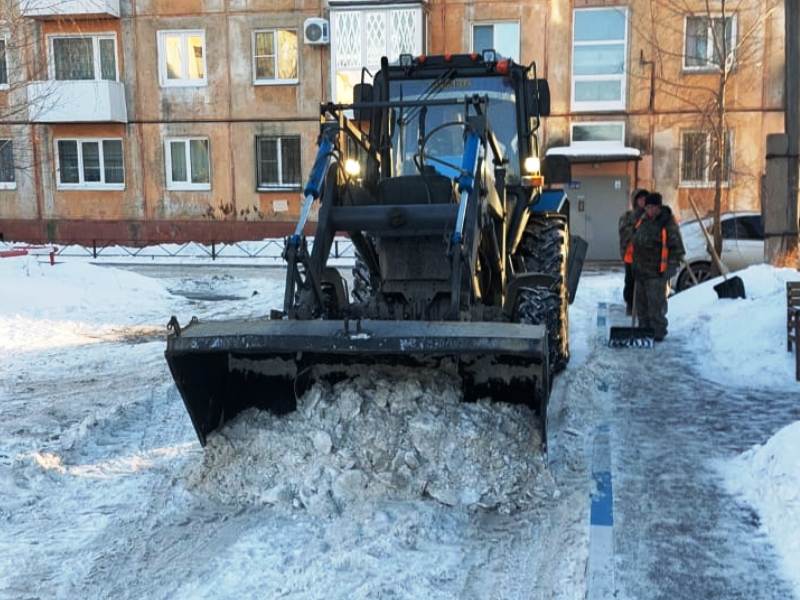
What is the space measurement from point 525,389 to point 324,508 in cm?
150

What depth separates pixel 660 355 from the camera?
916 centimetres

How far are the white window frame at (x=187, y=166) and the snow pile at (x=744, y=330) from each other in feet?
56.8

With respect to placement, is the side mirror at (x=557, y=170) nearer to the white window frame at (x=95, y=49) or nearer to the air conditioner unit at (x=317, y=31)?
the air conditioner unit at (x=317, y=31)

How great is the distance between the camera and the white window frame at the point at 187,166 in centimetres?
2559

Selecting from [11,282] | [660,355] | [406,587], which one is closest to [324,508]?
[406,587]

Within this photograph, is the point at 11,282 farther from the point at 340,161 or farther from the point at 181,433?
the point at 340,161

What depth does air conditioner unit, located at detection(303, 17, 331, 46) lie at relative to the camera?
23922mm

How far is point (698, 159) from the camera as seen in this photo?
22.8 meters

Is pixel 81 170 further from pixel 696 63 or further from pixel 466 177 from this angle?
pixel 466 177

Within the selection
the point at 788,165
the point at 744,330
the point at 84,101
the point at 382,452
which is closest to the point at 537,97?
the point at 744,330

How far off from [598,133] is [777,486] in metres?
19.6

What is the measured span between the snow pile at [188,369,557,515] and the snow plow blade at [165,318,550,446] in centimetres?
13

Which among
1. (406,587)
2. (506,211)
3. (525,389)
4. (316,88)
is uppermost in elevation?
(316,88)

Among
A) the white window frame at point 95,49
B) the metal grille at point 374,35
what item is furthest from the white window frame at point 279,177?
the white window frame at point 95,49
